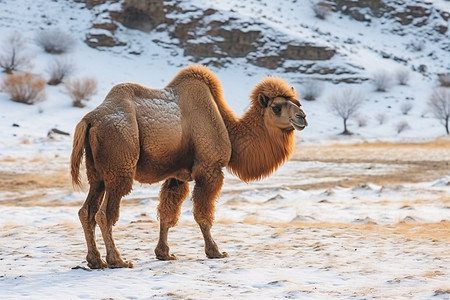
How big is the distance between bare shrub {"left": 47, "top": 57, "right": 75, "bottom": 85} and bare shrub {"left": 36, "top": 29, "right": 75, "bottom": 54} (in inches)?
210

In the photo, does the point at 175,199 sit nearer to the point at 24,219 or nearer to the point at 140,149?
the point at 140,149

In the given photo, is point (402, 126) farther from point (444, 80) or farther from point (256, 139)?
point (256, 139)

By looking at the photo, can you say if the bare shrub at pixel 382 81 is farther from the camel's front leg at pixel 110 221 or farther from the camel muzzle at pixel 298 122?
the camel's front leg at pixel 110 221

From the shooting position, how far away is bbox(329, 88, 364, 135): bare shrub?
5469 centimetres

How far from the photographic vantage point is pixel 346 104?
55812mm

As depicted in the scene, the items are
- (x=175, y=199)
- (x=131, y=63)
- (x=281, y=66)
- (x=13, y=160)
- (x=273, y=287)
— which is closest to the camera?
(x=273, y=287)

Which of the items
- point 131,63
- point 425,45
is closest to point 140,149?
point 131,63

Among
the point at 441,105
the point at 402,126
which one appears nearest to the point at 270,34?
the point at 441,105

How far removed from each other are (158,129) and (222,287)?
7.49ft

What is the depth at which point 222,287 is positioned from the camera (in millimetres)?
5465

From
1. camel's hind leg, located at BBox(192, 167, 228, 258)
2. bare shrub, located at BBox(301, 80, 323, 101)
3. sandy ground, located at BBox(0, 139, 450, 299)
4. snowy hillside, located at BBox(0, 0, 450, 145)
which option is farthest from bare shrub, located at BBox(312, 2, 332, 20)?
camel's hind leg, located at BBox(192, 167, 228, 258)

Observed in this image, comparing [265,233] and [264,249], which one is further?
[265,233]

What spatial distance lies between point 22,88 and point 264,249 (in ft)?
151

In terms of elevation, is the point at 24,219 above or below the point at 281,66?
above
